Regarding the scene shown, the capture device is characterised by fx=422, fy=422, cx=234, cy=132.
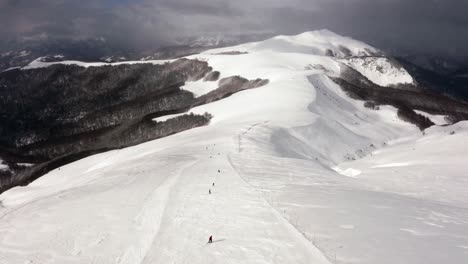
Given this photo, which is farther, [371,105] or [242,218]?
[371,105]

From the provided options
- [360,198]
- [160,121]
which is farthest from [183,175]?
[160,121]

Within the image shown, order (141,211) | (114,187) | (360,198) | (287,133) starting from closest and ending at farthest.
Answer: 1. (141,211)
2. (360,198)
3. (114,187)
4. (287,133)

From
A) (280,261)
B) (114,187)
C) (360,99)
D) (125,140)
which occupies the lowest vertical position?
(125,140)

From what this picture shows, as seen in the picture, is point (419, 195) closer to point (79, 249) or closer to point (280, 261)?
point (280, 261)

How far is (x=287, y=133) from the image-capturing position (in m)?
72.0

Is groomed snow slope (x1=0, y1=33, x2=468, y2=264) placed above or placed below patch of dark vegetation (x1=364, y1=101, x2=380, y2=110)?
above

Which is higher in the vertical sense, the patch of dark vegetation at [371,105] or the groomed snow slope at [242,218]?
the groomed snow slope at [242,218]

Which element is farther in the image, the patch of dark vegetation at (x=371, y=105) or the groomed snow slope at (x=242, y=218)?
the patch of dark vegetation at (x=371, y=105)

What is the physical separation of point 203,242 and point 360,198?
12.4m

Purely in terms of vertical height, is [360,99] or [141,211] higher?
[141,211]

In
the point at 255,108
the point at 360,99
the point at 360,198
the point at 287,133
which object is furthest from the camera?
the point at 360,99

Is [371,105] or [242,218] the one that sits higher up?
[242,218]

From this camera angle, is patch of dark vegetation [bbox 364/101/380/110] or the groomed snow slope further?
patch of dark vegetation [bbox 364/101/380/110]

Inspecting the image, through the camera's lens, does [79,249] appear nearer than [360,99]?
Yes
